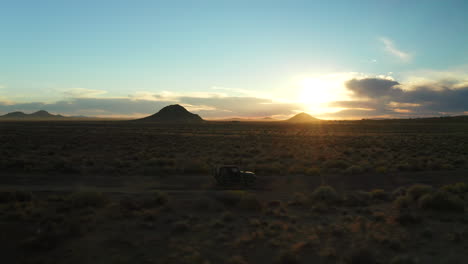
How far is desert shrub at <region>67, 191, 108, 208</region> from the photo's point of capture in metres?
12.5

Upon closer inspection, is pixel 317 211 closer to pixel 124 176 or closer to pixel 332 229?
pixel 332 229

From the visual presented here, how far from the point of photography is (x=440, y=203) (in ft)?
42.4

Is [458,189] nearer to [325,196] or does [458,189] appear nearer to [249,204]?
[325,196]

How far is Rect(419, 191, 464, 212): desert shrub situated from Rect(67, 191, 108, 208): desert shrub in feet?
48.8

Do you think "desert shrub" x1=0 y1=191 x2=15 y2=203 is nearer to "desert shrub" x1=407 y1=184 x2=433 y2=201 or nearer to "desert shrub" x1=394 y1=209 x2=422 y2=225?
"desert shrub" x1=394 y1=209 x2=422 y2=225

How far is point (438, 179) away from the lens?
2202 centimetres

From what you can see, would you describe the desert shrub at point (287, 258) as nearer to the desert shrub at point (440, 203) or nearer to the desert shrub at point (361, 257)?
the desert shrub at point (361, 257)

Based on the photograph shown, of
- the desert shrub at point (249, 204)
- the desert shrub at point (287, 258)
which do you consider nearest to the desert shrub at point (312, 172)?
the desert shrub at point (249, 204)

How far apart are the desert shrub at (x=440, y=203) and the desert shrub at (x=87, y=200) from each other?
14.9 metres

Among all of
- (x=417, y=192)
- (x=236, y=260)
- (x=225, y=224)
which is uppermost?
(x=417, y=192)

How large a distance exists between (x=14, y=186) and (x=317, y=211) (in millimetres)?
17896

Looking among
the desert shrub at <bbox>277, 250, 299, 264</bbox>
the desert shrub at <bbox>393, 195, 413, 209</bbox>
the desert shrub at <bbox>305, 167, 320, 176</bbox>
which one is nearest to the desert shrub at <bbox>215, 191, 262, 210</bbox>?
the desert shrub at <bbox>277, 250, 299, 264</bbox>

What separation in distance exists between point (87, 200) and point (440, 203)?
1613 cm

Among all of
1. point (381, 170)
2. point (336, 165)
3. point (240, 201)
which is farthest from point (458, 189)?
point (240, 201)
